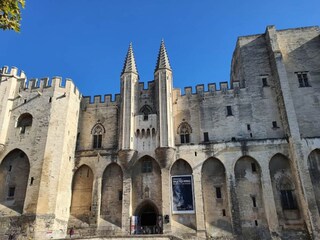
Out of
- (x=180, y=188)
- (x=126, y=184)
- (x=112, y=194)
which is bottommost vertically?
(x=112, y=194)

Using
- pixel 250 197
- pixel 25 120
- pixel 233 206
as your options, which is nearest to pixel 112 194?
pixel 233 206

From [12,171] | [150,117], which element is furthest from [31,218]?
[150,117]

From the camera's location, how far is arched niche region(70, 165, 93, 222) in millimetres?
24047

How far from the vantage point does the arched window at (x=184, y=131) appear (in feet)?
86.3

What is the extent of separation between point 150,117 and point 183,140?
3.50 metres

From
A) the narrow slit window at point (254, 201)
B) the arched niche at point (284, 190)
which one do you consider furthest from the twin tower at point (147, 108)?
the arched niche at point (284, 190)

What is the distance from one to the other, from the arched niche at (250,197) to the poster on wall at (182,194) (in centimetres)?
353

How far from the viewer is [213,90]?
90.6 feet

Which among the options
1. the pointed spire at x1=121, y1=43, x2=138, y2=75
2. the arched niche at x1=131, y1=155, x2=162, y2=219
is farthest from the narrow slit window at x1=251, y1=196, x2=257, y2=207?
the pointed spire at x1=121, y1=43, x2=138, y2=75

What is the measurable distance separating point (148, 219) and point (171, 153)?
574 centimetres

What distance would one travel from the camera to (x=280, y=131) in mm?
24859

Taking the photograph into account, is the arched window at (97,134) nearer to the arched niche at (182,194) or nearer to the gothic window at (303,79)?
the arched niche at (182,194)

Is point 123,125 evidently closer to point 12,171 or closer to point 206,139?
point 206,139

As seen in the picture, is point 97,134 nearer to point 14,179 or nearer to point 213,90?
point 14,179
